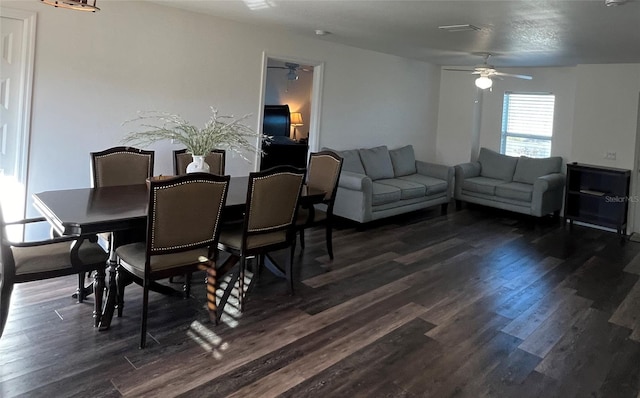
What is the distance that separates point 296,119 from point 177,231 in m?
7.18

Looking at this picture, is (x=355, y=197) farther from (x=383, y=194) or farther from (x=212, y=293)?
(x=212, y=293)

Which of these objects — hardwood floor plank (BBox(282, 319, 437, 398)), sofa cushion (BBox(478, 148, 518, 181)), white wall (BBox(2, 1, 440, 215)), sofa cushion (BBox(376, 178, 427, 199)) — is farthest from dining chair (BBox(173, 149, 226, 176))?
sofa cushion (BBox(478, 148, 518, 181))

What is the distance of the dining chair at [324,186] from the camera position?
14.5 feet

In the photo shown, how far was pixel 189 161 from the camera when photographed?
4.39 m

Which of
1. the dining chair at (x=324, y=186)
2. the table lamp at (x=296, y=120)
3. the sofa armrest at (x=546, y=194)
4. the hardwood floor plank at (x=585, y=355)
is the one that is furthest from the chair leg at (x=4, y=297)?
the table lamp at (x=296, y=120)

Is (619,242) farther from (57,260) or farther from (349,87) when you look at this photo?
(57,260)

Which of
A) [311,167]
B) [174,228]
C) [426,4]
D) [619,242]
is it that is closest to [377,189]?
[311,167]

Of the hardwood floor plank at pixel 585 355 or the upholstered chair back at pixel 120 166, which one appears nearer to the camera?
the hardwood floor plank at pixel 585 355

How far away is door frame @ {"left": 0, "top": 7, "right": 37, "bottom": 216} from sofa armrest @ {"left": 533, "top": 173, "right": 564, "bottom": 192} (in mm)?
6119

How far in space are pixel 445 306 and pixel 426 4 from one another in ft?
7.95

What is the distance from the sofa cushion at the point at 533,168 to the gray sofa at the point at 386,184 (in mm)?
1123

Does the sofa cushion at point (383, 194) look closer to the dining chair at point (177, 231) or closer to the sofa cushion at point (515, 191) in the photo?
the sofa cushion at point (515, 191)

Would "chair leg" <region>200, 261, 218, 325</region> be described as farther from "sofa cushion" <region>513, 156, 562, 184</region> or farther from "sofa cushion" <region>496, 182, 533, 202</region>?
"sofa cushion" <region>513, 156, 562, 184</region>

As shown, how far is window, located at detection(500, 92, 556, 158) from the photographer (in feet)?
24.4
